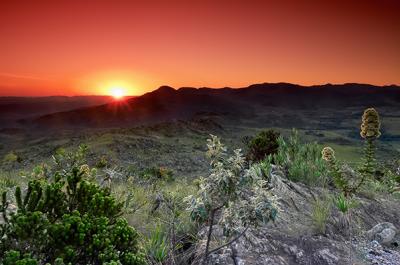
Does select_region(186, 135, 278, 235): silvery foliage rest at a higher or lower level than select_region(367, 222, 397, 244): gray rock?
higher

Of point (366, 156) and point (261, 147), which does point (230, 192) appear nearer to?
point (366, 156)

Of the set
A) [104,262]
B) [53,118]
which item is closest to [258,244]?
[104,262]

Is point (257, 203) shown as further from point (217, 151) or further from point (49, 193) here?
point (49, 193)

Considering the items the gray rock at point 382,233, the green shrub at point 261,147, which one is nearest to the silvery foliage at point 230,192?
the gray rock at point 382,233

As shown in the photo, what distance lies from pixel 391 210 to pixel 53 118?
193208 mm

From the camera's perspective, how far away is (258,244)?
7.00 meters

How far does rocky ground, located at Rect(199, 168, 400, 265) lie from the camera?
6.75 m

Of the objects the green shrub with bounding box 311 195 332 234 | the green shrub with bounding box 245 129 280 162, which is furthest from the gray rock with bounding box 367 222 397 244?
the green shrub with bounding box 245 129 280 162

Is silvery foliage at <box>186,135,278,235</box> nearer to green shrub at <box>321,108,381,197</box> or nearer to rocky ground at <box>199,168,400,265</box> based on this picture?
rocky ground at <box>199,168,400,265</box>

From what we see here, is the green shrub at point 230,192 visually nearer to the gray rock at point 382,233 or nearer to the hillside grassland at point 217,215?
the hillside grassland at point 217,215

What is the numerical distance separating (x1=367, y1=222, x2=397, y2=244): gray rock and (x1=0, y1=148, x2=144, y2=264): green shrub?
543 centimetres

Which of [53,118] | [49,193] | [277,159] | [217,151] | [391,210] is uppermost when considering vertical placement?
[217,151]

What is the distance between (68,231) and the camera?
4.60 meters

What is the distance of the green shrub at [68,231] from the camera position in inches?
178
